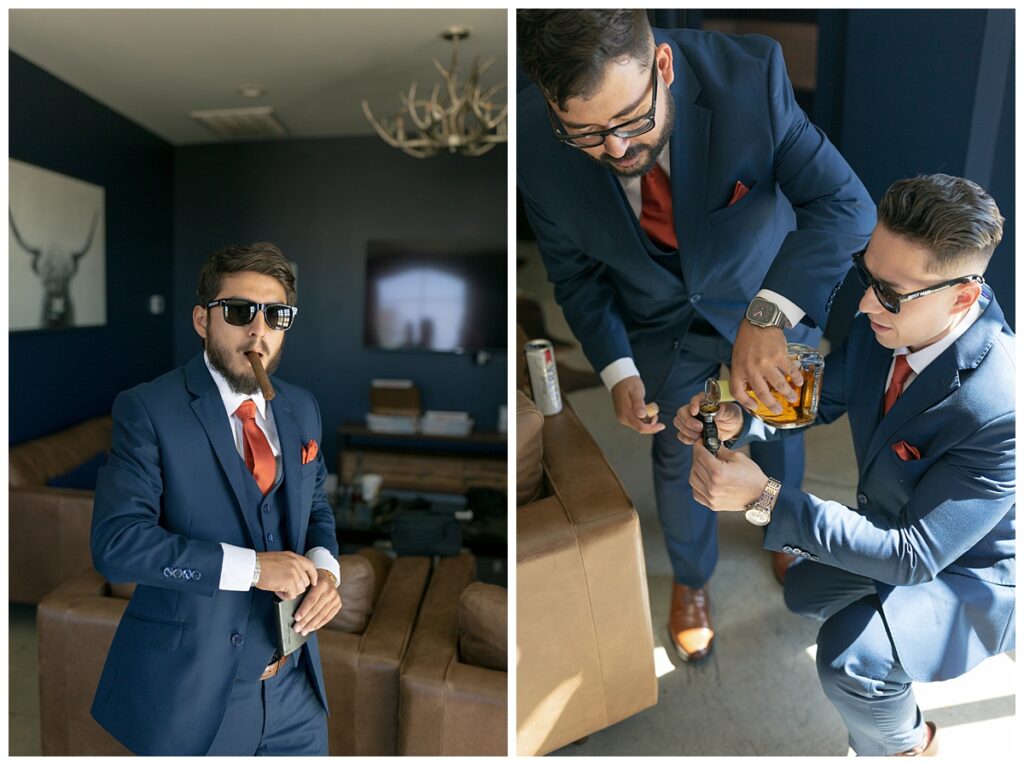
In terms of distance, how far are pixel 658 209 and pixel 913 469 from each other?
759mm

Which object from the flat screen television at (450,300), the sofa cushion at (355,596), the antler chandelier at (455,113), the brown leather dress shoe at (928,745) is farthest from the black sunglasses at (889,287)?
the flat screen television at (450,300)

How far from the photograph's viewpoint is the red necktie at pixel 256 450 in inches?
50.5

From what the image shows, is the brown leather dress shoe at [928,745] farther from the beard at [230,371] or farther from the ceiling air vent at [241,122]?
the ceiling air vent at [241,122]

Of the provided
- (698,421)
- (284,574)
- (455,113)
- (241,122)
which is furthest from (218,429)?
(455,113)

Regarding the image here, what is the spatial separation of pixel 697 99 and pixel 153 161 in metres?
1.74

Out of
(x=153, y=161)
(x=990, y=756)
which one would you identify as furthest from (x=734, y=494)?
(x=153, y=161)

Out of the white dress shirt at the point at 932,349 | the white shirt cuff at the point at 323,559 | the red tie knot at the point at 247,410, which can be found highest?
the white dress shirt at the point at 932,349

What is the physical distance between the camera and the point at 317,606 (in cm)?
132

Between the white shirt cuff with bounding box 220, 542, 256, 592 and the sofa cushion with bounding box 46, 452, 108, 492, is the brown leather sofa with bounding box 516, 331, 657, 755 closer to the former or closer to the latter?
the white shirt cuff with bounding box 220, 542, 256, 592

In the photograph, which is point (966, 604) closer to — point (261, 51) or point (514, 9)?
point (514, 9)

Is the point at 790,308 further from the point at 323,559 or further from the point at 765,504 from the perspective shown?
the point at 323,559

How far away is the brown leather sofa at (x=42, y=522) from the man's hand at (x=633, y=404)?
158cm

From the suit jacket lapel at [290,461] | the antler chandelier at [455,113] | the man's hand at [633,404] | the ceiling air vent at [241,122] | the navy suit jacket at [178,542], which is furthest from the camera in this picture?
the antler chandelier at [455,113]

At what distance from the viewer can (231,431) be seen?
1261 mm
